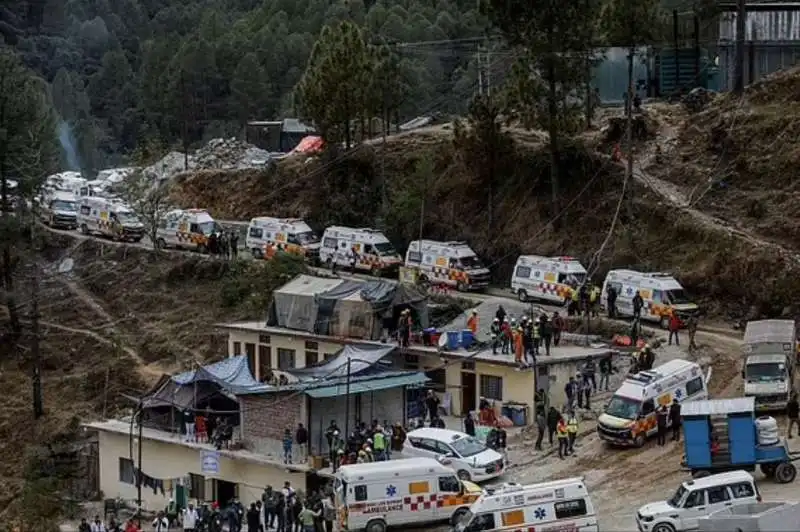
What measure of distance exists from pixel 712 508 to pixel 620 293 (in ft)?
73.9

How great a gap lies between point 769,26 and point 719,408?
37652 mm

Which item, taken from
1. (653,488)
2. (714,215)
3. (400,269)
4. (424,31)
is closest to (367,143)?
(400,269)

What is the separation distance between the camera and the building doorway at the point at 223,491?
151 feet

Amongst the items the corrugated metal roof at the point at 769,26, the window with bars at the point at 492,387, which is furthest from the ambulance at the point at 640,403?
the corrugated metal roof at the point at 769,26

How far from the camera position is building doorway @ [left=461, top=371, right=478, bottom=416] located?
164 feet

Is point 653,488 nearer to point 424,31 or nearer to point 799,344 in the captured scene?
point 799,344

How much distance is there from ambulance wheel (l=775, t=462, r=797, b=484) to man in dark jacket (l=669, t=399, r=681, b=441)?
5034mm

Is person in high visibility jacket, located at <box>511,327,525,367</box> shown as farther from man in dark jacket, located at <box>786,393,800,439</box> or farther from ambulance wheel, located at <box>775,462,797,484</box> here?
ambulance wheel, located at <box>775,462,797,484</box>

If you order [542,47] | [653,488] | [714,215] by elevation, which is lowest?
[653,488]

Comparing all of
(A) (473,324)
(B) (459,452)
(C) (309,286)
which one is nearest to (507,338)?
(A) (473,324)

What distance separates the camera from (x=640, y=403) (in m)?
42.9

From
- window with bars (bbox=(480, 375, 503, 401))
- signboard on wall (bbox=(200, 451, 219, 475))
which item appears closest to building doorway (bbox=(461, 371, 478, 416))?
window with bars (bbox=(480, 375, 503, 401))

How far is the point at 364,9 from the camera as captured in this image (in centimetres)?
14900

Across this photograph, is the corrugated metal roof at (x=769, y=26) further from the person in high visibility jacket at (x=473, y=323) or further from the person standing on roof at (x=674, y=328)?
the person in high visibility jacket at (x=473, y=323)
